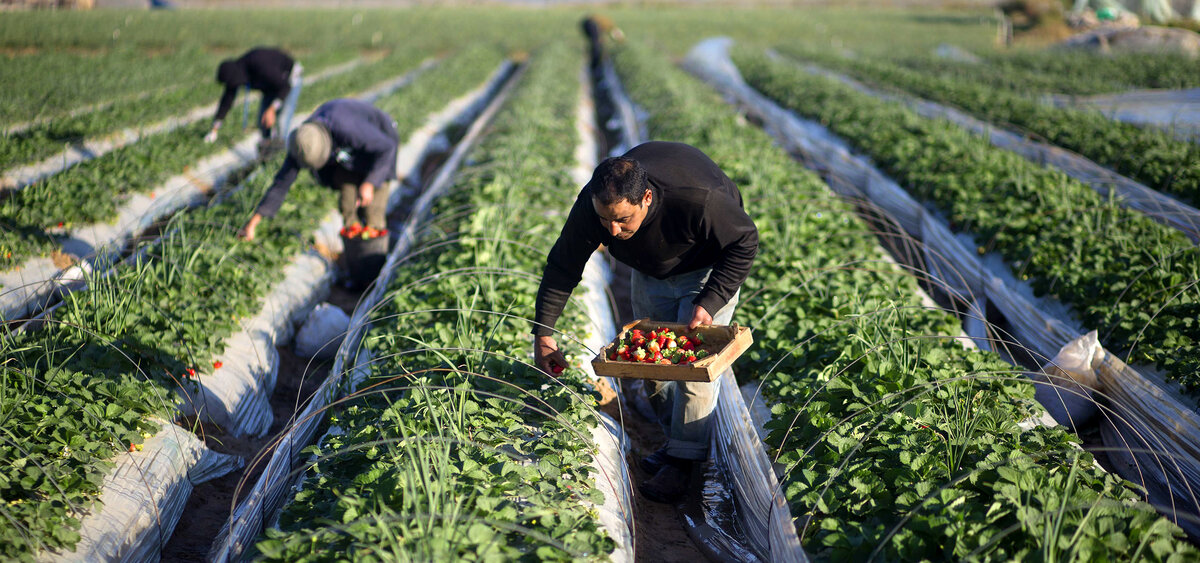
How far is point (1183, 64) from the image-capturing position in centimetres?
1350

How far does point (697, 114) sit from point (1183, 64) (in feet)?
35.2

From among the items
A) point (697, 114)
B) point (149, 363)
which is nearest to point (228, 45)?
point (697, 114)

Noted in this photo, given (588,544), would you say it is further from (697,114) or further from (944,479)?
(697,114)

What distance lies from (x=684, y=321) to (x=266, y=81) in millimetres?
6204

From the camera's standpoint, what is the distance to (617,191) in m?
2.39

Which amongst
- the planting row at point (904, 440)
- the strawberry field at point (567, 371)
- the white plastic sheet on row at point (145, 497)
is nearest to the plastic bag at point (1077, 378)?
the strawberry field at point (567, 371)

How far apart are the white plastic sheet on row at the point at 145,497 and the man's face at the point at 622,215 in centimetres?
181

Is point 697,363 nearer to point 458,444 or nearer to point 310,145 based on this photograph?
point 458,444

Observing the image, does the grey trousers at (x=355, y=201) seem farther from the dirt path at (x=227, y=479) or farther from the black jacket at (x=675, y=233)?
the black jacket at (x=675, y=233)

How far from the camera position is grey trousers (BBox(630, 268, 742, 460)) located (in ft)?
10.1

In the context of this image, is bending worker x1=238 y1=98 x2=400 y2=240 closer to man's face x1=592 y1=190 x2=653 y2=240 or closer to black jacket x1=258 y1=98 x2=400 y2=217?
black jacket x1=258 y1=98 x2=400 y2=217

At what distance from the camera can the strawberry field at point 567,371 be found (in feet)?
7.66

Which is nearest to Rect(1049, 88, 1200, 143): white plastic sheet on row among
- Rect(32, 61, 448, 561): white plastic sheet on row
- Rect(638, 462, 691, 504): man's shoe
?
Rect(638, 462, 691, 504): man's shoe

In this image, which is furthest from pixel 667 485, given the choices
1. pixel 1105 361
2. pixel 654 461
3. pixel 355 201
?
pixel 355 201
